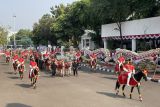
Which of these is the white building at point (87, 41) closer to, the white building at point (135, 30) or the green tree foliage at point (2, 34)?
the white building at point (135, 30)

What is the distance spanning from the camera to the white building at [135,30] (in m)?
38.2

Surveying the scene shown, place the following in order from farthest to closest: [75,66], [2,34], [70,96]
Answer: [2,34] < [75,66] < [70,96]

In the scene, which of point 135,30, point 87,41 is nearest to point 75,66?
point 135,30

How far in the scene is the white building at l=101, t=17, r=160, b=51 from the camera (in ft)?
125

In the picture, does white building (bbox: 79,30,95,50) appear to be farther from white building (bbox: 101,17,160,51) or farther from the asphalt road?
the asphalt road

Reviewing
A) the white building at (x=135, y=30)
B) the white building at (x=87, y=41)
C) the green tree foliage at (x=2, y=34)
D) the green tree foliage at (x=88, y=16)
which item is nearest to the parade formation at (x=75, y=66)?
the white building at (x=135, y=30)

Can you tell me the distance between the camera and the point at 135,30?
42.2 metres

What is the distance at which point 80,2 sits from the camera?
5869 centimetres

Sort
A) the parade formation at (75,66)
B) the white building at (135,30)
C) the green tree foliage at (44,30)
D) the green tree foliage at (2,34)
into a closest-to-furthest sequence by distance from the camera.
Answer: the parade formation at (75,66), the white building at (135,30), the green tree foliage at (44,30), the green tree foliage at (2,34)

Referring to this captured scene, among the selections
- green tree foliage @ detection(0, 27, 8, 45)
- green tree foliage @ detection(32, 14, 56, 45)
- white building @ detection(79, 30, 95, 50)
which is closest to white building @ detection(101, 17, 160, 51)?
white building @ detection(79, 30, 95, 50)

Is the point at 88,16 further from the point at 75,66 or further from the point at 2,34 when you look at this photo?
the point at 2,34

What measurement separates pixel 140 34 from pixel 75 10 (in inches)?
912

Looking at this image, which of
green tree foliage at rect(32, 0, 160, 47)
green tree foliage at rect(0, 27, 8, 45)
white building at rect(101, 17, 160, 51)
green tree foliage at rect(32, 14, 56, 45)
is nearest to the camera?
white building at rect(101, 17, 160, 51)

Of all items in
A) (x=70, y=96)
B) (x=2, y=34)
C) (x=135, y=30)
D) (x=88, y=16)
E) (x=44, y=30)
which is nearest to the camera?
(x=70, y=96)
